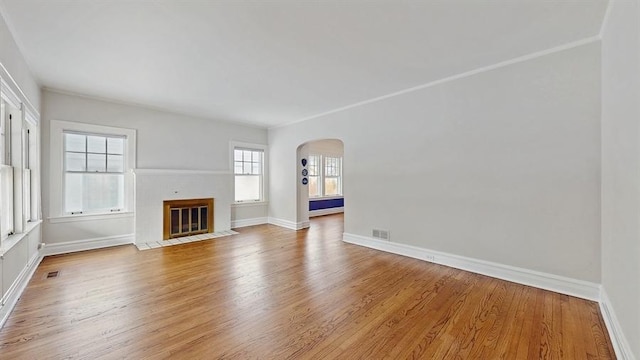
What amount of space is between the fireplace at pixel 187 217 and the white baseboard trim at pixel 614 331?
589cm

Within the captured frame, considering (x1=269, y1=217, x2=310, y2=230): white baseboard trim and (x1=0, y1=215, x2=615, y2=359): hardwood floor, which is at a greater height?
(x1=269, y1=217, x2=310, y2=230): white baseboard trim

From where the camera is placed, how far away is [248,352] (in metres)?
1.84

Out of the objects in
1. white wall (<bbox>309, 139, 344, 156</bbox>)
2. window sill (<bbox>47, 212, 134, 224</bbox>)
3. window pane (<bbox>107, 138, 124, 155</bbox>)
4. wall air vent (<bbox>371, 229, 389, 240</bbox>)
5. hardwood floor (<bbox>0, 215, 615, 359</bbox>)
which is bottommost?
hardwood floor (<bbox>0, 215, 615, 359</bbox>)

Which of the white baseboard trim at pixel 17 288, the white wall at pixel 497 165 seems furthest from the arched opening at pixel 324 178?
the white baseboard trim at pixel 17 288

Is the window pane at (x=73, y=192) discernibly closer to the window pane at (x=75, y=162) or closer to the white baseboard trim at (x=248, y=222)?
the window pane at (x=75, y=162)

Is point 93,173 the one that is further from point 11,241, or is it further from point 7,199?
point 11,241

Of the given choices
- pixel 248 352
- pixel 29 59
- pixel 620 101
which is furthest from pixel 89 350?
pixel 620 101

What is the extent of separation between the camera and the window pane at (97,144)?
4.52 metres

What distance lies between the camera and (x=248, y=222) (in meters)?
6.58

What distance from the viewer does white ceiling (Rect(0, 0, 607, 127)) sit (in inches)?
83.0

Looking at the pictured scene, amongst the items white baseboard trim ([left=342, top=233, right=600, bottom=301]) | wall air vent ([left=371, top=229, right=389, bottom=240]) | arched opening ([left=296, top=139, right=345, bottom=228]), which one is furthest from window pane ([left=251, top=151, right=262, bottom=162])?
white baseboard trim ([left=342, top=233, right=600, bottom=301])

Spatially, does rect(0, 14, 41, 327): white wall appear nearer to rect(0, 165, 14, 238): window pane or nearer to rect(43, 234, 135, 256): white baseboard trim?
rect(0, 165, 14, 238): window pane

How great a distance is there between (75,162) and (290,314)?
4.62 meters

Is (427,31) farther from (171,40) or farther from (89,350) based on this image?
(89,350)
